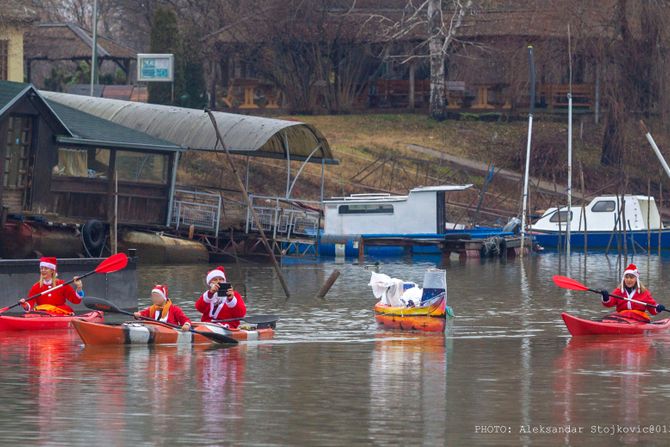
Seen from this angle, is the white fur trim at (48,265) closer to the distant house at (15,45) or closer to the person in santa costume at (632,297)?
the person in santa costume at (632,297)

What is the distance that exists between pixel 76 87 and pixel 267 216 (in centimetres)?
2030

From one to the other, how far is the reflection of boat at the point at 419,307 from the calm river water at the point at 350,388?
1.40 ft

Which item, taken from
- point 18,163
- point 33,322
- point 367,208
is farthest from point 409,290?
point 367,208

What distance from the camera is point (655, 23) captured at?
5659 cm

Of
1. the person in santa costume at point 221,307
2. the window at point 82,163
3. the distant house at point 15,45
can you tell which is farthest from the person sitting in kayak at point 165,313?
the distant house at point 15,45

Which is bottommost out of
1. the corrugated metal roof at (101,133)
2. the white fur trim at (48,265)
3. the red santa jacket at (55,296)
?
the red santa jacket at (55,296)

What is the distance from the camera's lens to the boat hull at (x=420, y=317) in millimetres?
25734

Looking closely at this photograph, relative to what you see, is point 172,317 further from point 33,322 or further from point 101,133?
point 101,133

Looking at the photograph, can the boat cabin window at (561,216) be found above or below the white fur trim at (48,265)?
above

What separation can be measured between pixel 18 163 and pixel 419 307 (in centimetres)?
1840

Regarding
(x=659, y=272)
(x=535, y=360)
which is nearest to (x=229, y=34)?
(x=659, y=272)

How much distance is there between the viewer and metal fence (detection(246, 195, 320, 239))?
149ft

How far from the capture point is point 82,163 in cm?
4306

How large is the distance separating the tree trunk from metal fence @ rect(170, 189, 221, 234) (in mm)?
18133
